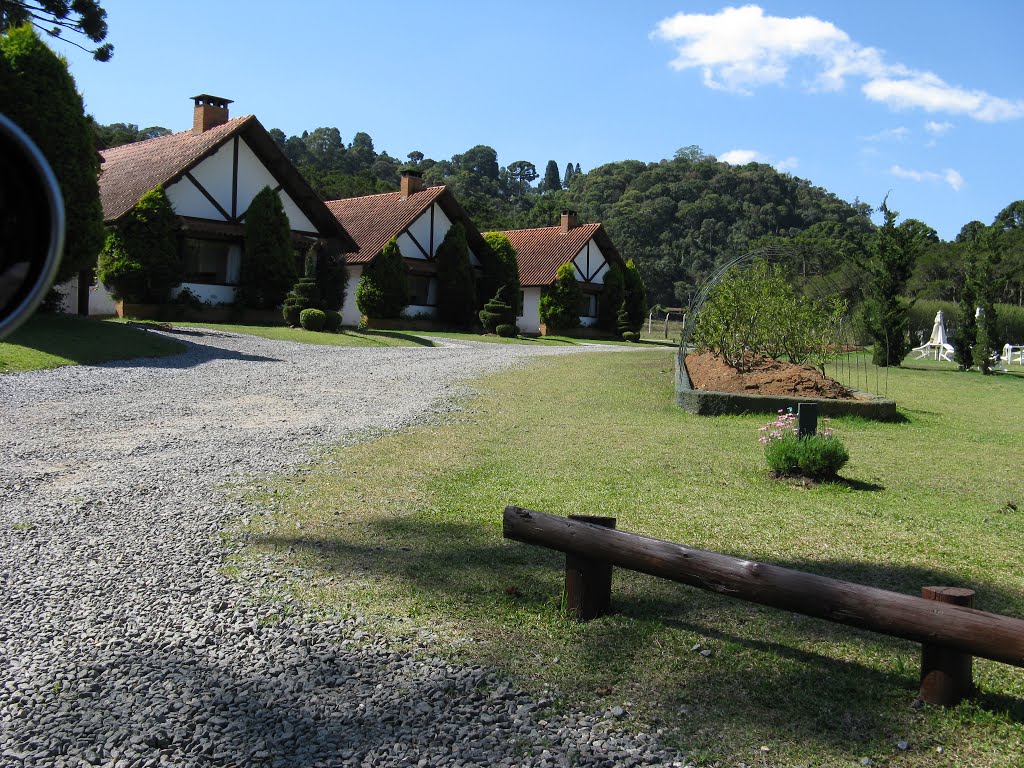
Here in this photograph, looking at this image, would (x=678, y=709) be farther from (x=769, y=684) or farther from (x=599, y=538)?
(x=599, y=538)

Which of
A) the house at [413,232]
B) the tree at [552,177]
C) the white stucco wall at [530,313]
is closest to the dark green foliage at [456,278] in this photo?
the house at [413,232]

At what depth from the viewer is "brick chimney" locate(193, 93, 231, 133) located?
3000 cm

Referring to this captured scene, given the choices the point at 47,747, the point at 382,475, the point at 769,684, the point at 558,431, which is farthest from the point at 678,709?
the point at 558,431

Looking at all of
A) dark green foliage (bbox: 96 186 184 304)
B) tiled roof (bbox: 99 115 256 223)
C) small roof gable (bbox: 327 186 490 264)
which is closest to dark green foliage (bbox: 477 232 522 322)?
small roof gable (bbox: 327 186 490 264)

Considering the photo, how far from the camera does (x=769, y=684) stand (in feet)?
12.3

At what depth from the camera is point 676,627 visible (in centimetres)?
436

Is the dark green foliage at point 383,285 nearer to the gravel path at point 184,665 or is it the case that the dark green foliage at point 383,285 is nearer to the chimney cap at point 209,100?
the chimney cap at point 209,100

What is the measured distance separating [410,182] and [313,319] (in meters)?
14.6

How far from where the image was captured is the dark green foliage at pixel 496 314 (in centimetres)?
3588

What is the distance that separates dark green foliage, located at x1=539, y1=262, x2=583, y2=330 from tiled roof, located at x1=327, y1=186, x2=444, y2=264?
5.56m

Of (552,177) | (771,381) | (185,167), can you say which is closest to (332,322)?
(185,167)

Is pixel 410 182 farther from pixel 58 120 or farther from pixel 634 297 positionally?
pixel 58 120

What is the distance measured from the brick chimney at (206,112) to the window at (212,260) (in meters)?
3.80

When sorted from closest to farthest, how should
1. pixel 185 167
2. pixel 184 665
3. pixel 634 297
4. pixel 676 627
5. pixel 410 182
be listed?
pixel 184 665
pixel 676 627
pixel 185 167
pixel 410 182
pixel 634 297
